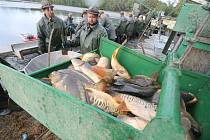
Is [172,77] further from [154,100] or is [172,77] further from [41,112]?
[41,112]

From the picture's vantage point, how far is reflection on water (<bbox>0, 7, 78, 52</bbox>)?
730 inches

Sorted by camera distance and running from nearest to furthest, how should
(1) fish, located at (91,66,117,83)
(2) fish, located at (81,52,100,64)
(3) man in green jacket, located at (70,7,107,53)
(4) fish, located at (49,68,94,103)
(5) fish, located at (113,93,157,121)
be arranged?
(5) fish, located at (113,93,157,121), (4) fish, located at (49,68,94,103), (1) fish, located at (91,66,117,83), (2) fish, located at (81,52,100,64), (3) man in green jacket, located at (70,7,107,53)

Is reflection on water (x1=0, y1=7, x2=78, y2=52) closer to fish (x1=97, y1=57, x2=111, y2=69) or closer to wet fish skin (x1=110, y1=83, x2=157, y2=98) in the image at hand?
fish (x1=97, y1=57, x2=111, y2=69)

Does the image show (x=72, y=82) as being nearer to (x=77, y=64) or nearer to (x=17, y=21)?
(x=77, y=64)

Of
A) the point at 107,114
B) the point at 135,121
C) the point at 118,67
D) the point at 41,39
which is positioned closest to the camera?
the point at 107,114

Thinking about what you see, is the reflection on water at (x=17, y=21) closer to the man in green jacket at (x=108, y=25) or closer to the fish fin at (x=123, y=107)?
the man in green jacket at (x=108, y=25)

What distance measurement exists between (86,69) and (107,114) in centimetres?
113

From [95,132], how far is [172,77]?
721 mm

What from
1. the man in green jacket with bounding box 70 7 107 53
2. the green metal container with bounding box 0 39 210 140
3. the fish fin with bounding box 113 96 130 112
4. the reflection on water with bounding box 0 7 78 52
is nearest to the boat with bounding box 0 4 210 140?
the green metal container with bounding box 0 39 210 140

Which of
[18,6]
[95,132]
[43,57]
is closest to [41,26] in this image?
[43,57]

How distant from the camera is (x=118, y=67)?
10.1 ft

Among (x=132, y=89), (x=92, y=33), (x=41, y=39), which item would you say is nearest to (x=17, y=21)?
(x=41, y=39)

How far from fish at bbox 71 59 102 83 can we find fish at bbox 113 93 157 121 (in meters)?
0.37

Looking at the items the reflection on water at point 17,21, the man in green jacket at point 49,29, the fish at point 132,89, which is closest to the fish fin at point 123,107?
the fish at point 132,89
